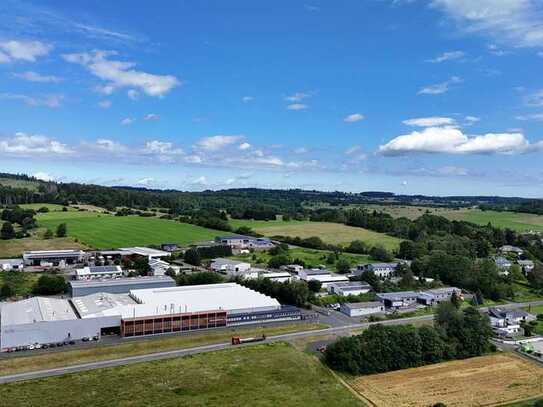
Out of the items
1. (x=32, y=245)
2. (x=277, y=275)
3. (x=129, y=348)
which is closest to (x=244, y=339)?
(x=129, y=348)

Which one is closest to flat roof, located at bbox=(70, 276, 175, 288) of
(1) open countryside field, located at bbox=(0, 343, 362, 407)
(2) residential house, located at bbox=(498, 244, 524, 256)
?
(1) open countryside field, located at bbox=(0, 343, 362, 407)

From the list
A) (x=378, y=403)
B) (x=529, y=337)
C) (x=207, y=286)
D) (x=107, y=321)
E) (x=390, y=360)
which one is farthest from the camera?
(x=207, y=286)

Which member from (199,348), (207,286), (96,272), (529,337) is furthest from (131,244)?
(529,337)

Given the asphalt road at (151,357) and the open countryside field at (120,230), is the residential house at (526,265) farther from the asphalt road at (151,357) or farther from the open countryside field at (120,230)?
the open countryside field at (120,230)

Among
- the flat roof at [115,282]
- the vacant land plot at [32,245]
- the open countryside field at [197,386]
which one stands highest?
the vacant land plot at [32,245]

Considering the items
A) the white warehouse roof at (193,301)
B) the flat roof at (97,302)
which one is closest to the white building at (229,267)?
the white warehouse roof at (193,301)

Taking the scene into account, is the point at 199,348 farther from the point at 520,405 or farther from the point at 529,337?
the point at 529,337

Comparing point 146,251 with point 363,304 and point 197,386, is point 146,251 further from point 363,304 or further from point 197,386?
point 197,386
